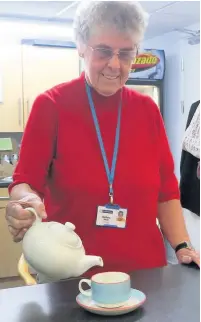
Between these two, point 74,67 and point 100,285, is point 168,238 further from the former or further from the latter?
point 74,67

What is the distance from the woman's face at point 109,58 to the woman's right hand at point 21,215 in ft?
1.36

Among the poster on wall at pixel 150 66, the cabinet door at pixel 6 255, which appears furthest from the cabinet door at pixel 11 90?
the poster on wall at pixel 150 66

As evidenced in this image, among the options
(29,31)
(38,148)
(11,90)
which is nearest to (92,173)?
(38,148)

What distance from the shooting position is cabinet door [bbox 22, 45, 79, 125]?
4.00 meters

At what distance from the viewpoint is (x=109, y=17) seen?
129cm

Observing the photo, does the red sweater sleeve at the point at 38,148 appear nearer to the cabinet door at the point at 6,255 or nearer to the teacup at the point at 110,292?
the teacup at the point at 110,292

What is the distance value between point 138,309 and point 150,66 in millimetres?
3592

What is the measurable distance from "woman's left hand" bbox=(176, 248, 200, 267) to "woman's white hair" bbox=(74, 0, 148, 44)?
593 mm

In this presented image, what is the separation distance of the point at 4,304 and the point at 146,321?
0.28 metres

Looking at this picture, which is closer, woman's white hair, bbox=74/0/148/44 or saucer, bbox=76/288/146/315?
saucer, bbox=76/288/146/315

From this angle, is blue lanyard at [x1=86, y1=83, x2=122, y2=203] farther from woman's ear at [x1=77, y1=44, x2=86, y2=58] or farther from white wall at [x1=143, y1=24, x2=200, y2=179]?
white wall at [x1=143, y1=24, x2=200, y2=179]

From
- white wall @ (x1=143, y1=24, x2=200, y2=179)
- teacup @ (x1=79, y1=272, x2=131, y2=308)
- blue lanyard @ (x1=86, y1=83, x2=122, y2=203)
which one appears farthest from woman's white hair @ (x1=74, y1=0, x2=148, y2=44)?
Answer: white wall @ (x1=143, y1=24, x2=200, y2=179)

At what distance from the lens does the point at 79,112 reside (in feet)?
4.40

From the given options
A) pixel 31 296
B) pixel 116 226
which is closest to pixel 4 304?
pixel 31 296
